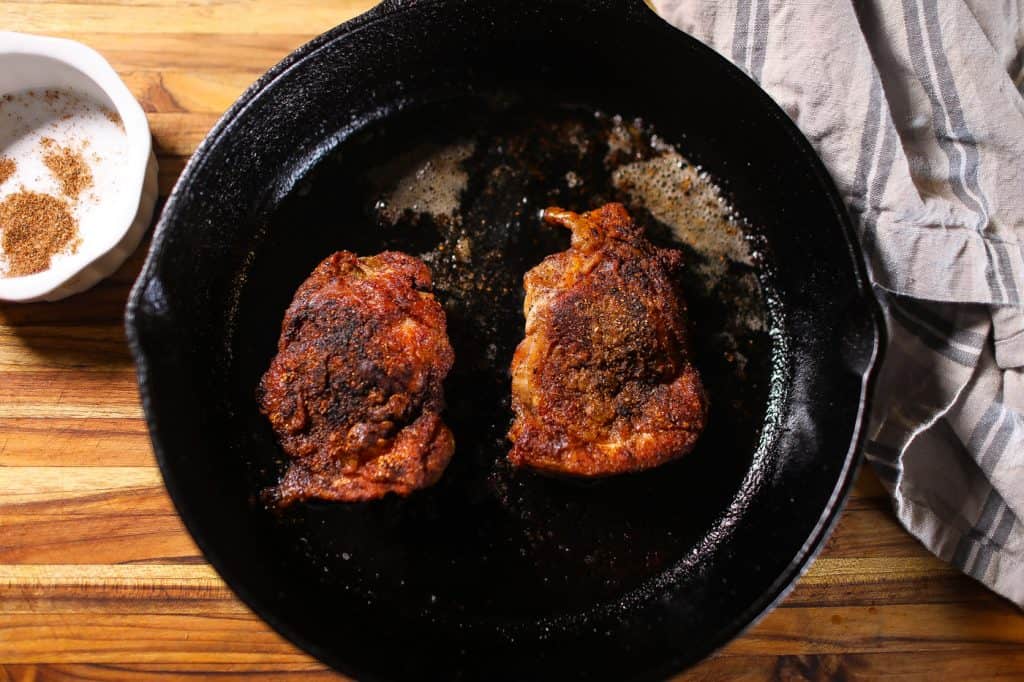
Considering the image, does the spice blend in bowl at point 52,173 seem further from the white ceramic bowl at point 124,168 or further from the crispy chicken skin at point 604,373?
the crispy chicken skin at point 604,373

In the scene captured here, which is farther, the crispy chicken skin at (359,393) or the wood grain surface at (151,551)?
the wood grain surface at (151,551)

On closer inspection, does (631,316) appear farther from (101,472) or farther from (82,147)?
(82,147)

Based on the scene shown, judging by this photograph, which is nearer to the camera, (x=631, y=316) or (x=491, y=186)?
(x=631, y=316)

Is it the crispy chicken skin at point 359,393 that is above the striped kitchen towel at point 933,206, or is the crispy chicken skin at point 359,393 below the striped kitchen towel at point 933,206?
below

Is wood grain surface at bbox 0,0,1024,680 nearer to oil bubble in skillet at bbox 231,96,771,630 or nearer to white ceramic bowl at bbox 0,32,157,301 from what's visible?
white ceramic bowl at bbox 0,32,157,301

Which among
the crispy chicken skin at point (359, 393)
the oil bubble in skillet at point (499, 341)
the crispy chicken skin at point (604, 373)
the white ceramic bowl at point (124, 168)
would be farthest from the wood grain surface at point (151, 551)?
the crispy chicken skin at point (604, 373)

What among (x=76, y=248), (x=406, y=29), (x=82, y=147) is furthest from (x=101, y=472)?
(x=406, y=29)

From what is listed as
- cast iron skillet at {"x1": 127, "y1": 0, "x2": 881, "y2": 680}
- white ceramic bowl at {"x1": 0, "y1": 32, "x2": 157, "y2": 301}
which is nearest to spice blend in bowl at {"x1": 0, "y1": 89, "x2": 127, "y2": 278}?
white ceramic bowl at {"x1": 0, "y1": 32, "x2": 157, "y2": 301}
